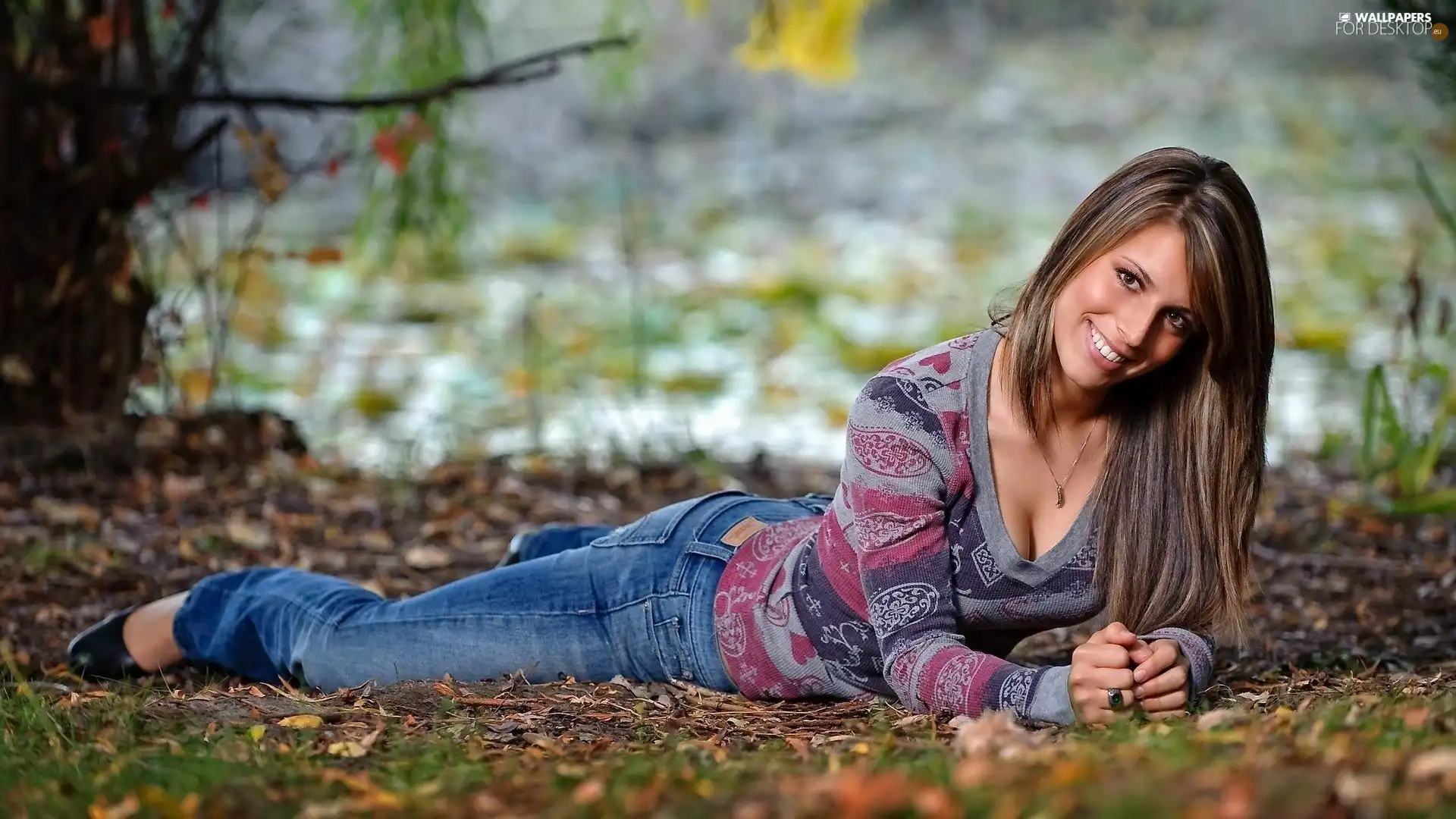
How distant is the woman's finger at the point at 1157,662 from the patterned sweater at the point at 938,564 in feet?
0.22

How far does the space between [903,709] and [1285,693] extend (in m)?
0.59

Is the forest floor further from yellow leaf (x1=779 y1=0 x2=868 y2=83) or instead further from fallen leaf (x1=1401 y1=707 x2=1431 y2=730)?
yellow leaf (x1=779 y1=0 x2=868 y2=83)

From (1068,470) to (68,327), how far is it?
3.06 metres

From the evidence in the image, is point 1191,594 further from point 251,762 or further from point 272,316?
point 272,316

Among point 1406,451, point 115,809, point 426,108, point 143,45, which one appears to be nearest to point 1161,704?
point 115,809

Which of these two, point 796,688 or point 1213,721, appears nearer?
point 1213,721

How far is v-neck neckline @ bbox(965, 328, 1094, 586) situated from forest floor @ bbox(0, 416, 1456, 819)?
24 centimetres

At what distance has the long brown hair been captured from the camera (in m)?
2.07

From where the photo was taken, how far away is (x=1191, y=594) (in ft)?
7.25

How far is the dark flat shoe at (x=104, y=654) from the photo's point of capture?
2.77m

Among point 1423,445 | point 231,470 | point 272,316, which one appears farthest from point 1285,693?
point 272,316

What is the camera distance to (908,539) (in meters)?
2.11

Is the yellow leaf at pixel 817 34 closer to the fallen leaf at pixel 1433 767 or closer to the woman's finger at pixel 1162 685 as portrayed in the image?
the woman's finger at pixel 1162 685
